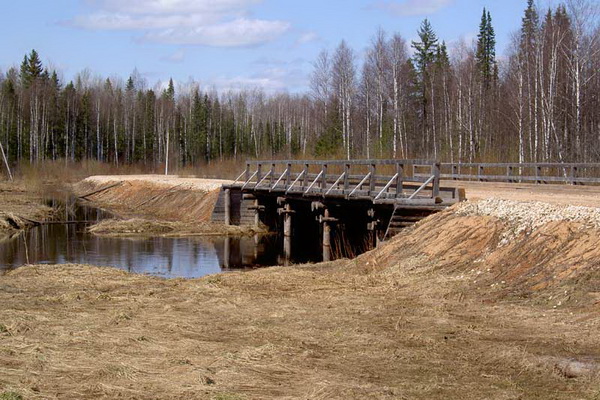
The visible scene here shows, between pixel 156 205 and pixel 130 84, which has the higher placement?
pixel 130 84

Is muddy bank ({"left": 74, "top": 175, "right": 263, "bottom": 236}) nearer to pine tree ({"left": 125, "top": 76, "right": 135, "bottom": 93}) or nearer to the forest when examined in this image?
the forest

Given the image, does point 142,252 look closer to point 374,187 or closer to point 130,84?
point 374,187

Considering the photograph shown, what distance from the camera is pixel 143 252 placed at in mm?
26281

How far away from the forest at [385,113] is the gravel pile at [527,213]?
18.7 m

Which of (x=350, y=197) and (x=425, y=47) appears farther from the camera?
(x=425, y=47)

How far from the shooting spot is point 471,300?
42.4 ft

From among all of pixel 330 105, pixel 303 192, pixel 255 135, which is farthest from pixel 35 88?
pixel 303 192

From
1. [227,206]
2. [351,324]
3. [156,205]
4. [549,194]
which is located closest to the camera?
[351,324]

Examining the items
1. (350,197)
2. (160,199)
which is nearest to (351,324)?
(350,197)

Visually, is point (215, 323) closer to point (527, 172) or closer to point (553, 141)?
point (527, 172)

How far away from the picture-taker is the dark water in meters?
22.8

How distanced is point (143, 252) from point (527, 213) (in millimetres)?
14482

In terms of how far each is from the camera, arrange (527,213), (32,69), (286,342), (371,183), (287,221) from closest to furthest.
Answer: (286,342)
(527,213)
(371,183)
(287,221)
(32,69)

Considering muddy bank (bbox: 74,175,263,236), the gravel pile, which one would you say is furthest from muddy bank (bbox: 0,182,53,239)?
the gravel pile
